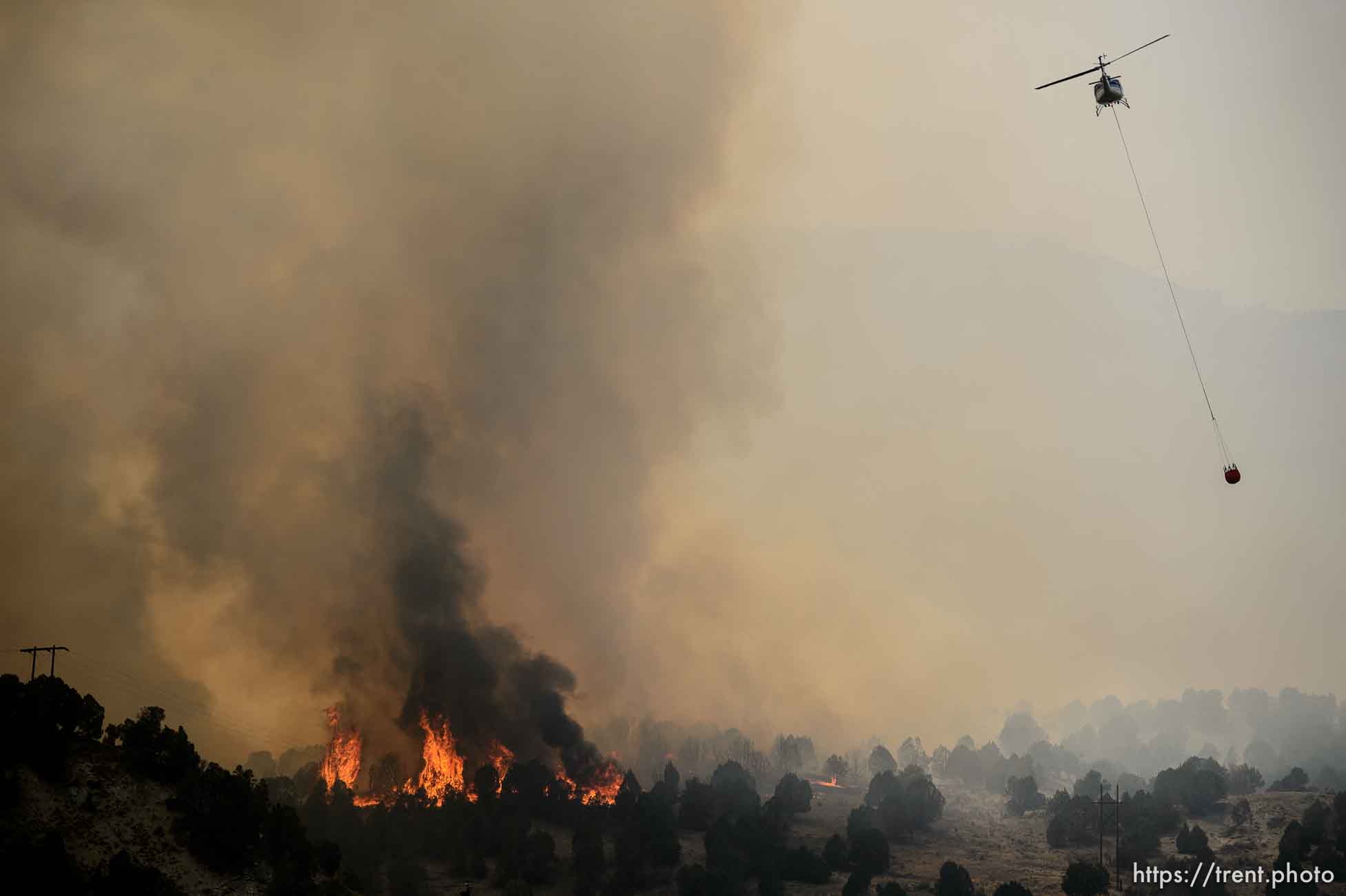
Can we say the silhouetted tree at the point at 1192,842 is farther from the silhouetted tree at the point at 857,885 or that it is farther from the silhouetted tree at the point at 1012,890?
the silhouetted tree at the point at 857,885

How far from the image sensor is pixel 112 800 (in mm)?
78000

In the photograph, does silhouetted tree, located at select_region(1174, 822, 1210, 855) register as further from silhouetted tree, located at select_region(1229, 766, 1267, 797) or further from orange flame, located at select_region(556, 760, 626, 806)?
orange flame, located at select_region(556, 760, 626, 806)

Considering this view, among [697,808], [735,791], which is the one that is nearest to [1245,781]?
[735,791]

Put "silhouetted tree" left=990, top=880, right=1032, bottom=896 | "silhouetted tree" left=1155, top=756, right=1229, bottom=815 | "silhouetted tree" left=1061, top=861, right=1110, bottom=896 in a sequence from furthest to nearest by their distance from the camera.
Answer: "silhouetted tree" left=1155, top=756, right=1229, bottom=815 < "silhouetted tree" left=1061, top=861, right=1110, bottom=896 < "silhouetted tree" left=990, top=880, right=1032, bottom=896

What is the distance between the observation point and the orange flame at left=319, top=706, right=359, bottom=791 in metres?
146

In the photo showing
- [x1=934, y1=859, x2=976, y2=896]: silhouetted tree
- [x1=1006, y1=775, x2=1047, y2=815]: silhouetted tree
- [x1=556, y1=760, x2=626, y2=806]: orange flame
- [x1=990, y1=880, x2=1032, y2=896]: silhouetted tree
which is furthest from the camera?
[x1=1006, y1=775, x2=1047, y2=815]: silhouetted tree

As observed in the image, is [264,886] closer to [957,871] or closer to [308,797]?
[308,797]

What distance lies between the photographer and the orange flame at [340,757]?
14600 centimetres

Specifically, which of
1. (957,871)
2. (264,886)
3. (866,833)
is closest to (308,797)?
(264,886)

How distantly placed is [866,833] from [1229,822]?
5127 centimetres

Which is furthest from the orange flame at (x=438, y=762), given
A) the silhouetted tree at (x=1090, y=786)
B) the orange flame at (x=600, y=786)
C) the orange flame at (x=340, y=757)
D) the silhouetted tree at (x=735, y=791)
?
the silhouetted tree at (x=1090, y=786)

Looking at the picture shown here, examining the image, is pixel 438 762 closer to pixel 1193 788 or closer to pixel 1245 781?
pixel 1193 788

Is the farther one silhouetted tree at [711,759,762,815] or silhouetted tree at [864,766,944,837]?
silhouetted tree at [864,766,944,837]

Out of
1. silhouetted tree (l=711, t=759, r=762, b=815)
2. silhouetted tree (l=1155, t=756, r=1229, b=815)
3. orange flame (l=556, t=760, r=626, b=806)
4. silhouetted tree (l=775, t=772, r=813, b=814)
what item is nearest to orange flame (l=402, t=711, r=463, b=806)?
orange flame (l=556, t=760, r=626, b=806)
